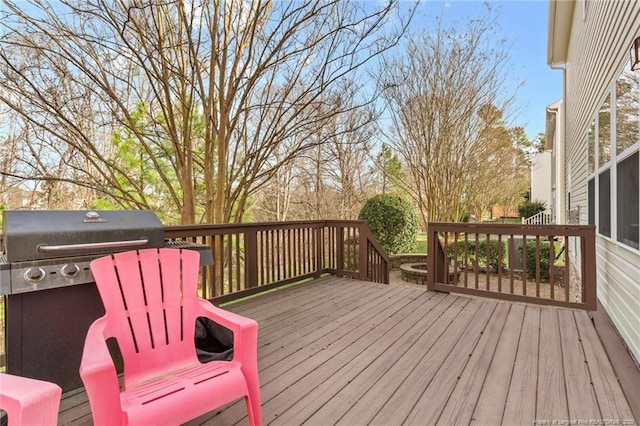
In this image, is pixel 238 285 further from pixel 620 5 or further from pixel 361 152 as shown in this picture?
pixel 361 152

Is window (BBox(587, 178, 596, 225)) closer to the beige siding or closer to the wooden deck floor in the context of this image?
the beige siding

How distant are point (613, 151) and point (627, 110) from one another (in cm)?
54

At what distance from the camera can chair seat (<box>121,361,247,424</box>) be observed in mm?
1390

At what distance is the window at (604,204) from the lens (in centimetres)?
363

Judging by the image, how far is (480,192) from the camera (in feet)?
33.4

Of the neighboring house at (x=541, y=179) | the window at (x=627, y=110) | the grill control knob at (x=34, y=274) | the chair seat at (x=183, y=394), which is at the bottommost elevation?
the chair seat at (x=183, y=394)

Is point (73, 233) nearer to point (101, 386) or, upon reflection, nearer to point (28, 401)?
point (101, 386)

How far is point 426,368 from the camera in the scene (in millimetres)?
2406

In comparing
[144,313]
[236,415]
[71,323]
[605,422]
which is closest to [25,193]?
[71,323]

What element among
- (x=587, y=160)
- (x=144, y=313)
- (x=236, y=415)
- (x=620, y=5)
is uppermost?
(x=620, y=5)

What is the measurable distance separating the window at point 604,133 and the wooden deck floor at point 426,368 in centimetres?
178

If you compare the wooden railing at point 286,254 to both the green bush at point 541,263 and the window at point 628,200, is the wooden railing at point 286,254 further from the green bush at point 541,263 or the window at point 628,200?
the green bush at point 541,263

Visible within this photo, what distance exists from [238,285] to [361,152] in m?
8.50

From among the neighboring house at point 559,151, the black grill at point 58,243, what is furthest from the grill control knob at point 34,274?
the neighboring house at point 559,151
